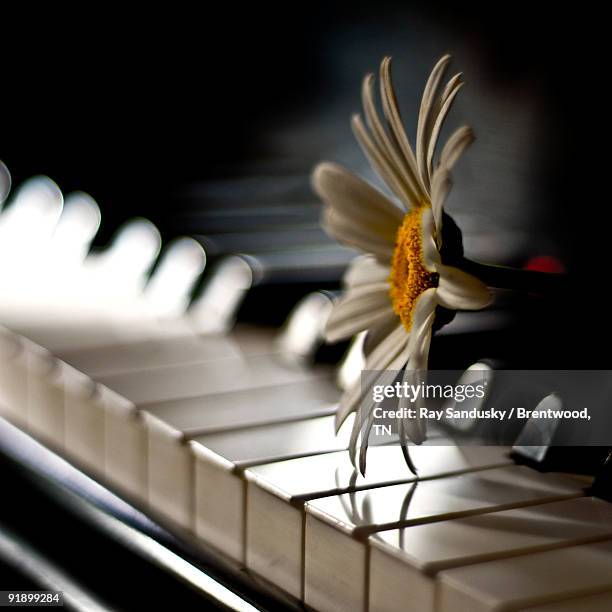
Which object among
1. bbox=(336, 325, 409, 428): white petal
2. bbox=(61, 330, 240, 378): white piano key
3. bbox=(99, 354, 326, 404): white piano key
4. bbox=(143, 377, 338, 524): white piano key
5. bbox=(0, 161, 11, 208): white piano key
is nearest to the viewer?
bbox=(336, 325, 409, 428): white petal

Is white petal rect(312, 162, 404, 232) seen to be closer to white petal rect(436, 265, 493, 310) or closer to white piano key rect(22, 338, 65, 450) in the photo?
white petal rect(436, 265, 493, 310)

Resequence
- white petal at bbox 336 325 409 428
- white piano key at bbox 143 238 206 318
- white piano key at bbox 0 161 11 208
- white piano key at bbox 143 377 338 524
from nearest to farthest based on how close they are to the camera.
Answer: white petal at bbox 336 325 409 428 < white piano key at bbox 143 377 338 524 < white piano key at bbox 143 238 206 318 < white piano key at bbox 0 161 11 208

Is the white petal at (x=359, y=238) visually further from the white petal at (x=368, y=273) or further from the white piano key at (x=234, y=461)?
the white piano key at (x=234, y=461)

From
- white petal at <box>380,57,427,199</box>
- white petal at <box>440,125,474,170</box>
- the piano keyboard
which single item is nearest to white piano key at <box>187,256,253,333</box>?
the piano keyboard

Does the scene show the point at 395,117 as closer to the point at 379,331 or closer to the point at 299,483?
the point at 379,331

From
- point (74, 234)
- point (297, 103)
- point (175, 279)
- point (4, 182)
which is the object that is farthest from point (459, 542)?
point (4, 182)

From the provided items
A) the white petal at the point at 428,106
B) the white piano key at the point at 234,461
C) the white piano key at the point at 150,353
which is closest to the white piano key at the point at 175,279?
the white piano key at the point at 150,353

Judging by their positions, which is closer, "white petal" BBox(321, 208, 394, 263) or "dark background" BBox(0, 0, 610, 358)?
"white petal" BBox(321, 208, 394, 263)
